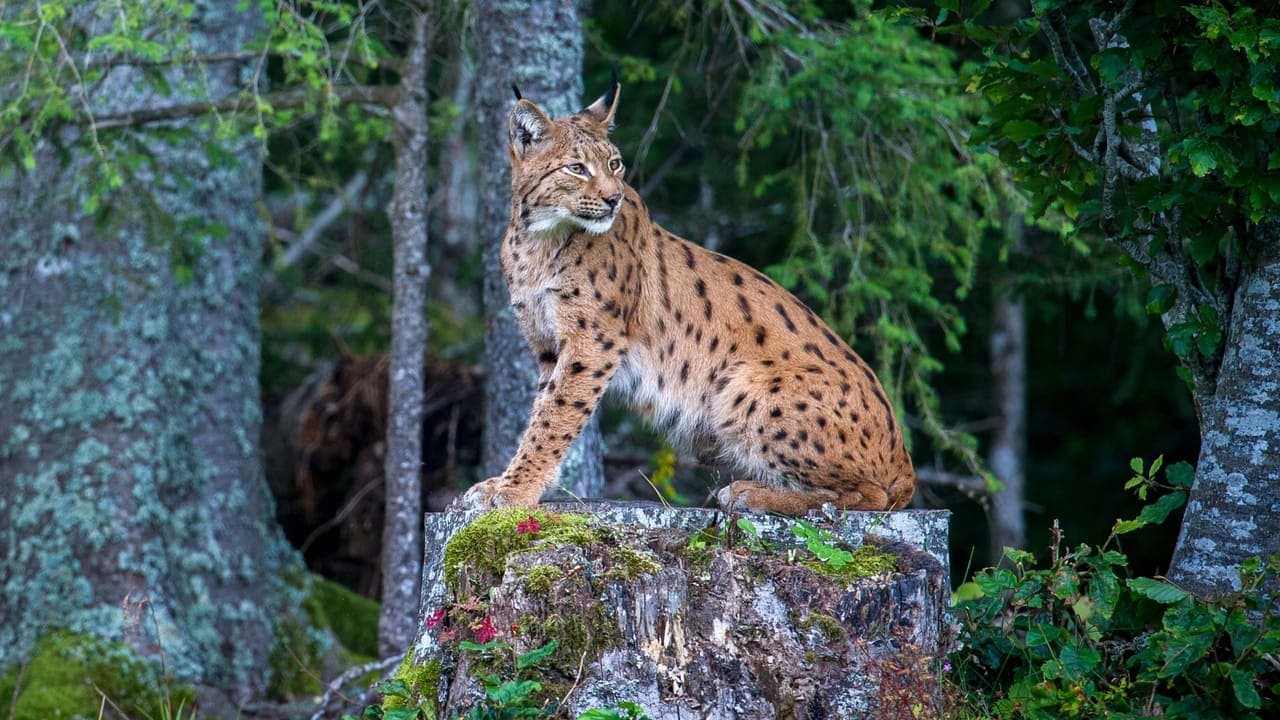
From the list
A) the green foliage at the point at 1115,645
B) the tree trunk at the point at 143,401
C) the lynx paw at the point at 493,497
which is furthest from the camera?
the tree trunk at the point at 143,401

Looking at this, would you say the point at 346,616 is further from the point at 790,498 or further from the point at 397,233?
the point at 790,498

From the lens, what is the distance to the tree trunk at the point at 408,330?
25.2 ft

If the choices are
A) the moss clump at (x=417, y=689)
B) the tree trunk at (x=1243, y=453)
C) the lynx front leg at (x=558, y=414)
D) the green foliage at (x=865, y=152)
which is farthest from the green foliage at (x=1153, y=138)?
the moss clump at (x=417, y=689)

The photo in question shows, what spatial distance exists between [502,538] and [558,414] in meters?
1.28

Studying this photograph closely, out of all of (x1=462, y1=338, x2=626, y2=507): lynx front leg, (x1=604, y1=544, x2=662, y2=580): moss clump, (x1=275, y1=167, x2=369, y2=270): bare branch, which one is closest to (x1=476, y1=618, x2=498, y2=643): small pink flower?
(x1=604, y1=544, x2=662, y2=580): moss clump

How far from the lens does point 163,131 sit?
7738mm

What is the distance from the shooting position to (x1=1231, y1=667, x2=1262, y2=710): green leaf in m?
4.26

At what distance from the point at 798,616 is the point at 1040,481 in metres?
12.4

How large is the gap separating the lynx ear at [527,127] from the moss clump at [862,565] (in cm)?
248

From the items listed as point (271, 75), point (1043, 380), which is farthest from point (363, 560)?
point (1043, 380)

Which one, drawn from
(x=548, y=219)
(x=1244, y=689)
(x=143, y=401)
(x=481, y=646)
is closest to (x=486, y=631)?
(x=481, y=646)

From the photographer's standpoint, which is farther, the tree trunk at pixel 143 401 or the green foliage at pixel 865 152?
the tree trunk at pixel 143 401

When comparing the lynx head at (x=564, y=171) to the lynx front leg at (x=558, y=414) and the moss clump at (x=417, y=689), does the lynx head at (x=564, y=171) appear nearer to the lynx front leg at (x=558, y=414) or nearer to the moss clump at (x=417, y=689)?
the lynx front leg at (x=558, y=414)

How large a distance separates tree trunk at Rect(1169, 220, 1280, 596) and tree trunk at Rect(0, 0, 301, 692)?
5.58 metres
